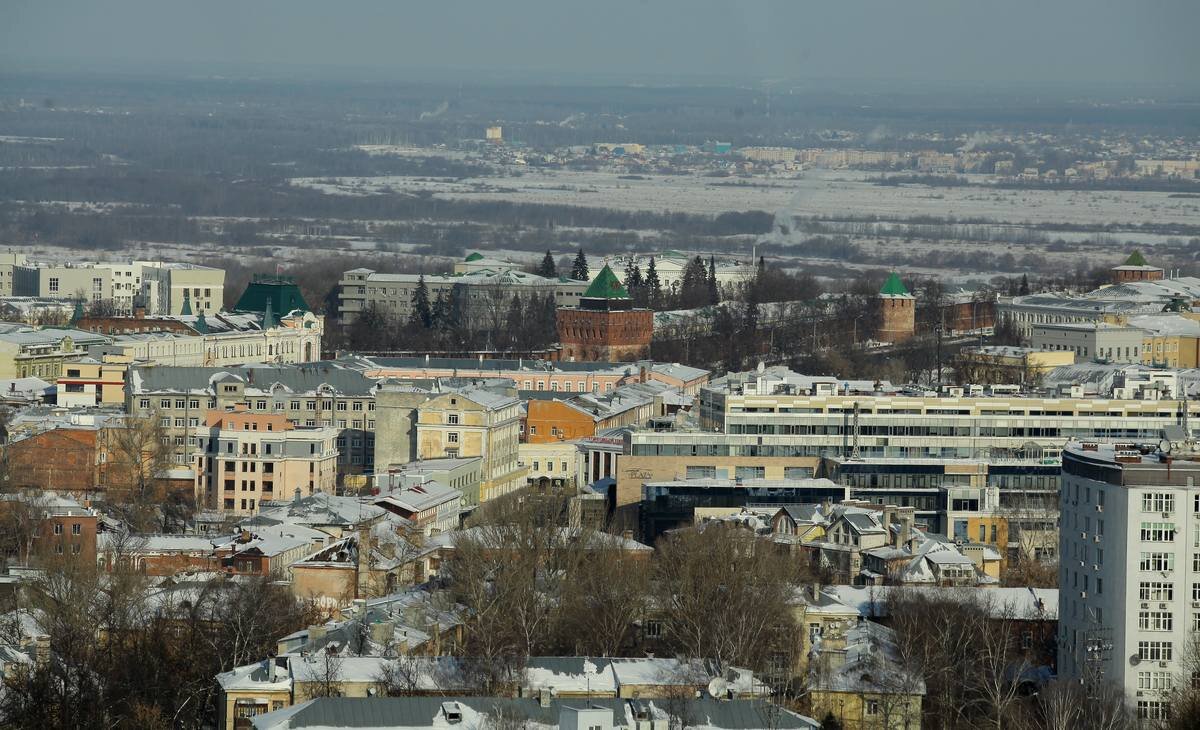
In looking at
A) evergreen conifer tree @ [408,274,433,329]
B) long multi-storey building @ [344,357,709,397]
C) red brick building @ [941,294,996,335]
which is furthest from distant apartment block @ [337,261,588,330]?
long multi-storey building @ [344,357,709,397]

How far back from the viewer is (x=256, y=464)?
47.6 meters

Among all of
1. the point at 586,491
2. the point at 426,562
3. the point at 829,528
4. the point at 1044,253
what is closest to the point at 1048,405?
the point at 586,491

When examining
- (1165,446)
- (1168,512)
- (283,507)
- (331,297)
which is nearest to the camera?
(1168,512)

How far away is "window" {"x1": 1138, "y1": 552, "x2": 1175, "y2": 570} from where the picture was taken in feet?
103

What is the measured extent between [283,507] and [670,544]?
802 cm

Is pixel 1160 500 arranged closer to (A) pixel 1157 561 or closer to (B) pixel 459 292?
(A) pixel 1157 561

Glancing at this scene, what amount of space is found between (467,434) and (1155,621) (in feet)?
64.8

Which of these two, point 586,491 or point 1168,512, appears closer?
point 1168,512

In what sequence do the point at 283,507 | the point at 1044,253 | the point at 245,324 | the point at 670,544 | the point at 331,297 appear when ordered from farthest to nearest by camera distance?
the point at 1044,253 < the point at 331,297 < the point at 245,324 < the point at 283,507 < the point at 670,544

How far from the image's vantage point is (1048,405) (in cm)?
4731

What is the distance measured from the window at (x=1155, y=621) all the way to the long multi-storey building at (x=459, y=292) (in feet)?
182

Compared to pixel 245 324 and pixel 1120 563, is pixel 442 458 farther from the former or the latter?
Answer: pixel 245 324

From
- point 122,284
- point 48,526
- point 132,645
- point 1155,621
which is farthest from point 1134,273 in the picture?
point 132,645

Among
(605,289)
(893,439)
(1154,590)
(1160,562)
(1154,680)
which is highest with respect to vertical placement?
(605,289)
